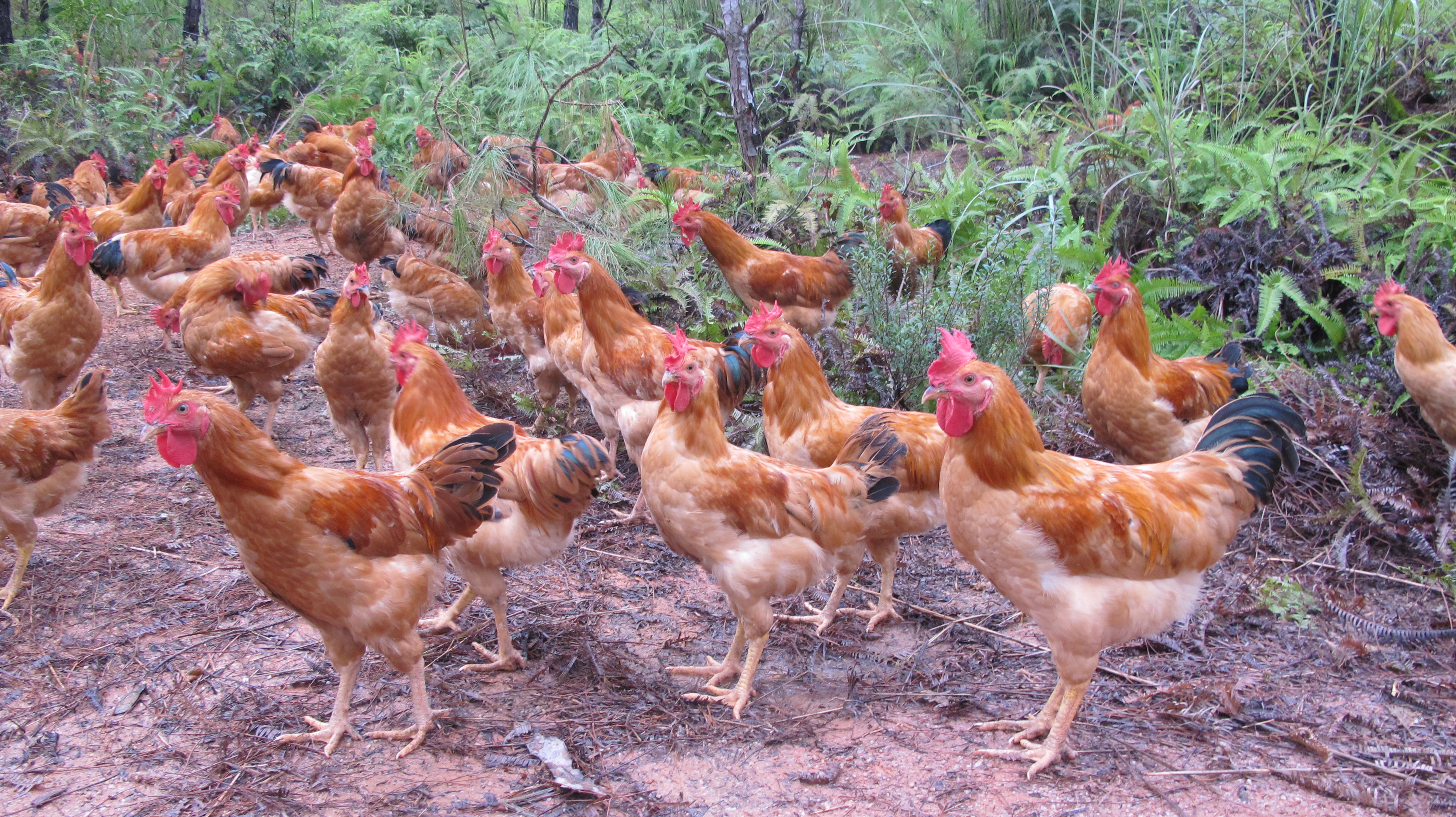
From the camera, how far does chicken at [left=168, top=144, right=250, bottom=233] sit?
399 inches

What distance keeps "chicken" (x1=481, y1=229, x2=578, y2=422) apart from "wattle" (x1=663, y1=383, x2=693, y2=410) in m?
3.08

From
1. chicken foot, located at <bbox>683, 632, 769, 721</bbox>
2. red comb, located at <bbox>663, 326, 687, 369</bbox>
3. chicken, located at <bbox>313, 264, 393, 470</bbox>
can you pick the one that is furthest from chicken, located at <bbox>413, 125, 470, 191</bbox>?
chicken foot, located at <bbox>683, 632, 769, 721</bbox>

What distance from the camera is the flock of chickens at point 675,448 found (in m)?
3.41

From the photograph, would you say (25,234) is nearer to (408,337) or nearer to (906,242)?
(408,337)

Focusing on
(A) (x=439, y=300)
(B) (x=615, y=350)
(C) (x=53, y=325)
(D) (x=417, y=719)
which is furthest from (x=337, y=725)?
(A) (x=439, y=300)

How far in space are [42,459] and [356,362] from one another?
5.62ft

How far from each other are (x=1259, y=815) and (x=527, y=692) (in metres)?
3.07

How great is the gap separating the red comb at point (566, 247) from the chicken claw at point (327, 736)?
10.6ft

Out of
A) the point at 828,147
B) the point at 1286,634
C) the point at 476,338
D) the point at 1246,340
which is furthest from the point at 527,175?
the point at 1286,634

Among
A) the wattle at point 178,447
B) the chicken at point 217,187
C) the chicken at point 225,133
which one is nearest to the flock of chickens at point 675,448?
the wattle at point 178,447

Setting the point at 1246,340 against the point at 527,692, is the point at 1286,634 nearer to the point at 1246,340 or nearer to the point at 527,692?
the point at 1246,340

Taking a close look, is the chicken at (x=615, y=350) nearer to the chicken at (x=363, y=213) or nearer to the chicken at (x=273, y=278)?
the chicken at (x=273, y=278)

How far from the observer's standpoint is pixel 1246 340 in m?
6.51

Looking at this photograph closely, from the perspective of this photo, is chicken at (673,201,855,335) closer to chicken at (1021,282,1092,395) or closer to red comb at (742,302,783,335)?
chicken at (1021,282,1092,395)
